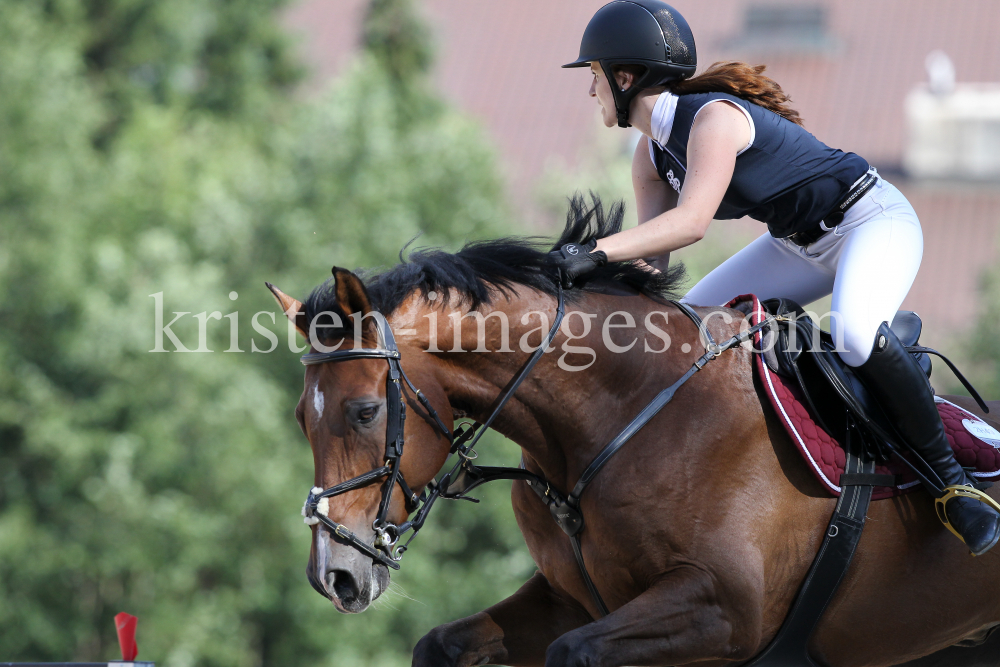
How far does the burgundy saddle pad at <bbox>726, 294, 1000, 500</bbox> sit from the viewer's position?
340 cm

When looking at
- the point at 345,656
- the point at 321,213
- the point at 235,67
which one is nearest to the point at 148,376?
the point at 321,213

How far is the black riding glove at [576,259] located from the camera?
3.35 metres

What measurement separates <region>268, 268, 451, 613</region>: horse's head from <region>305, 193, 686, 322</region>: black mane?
0.10 meters

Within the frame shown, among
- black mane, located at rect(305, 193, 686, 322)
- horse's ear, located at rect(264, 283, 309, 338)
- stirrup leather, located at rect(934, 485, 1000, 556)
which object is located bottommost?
stirrup leather, located at rect(934, 485, 1000, 556)

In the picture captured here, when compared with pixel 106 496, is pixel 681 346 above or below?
above

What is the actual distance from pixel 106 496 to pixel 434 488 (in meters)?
15.0

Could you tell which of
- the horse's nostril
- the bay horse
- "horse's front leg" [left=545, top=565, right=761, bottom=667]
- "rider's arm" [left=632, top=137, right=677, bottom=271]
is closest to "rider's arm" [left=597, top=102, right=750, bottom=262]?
the bay horse

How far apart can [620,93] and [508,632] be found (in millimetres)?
1916

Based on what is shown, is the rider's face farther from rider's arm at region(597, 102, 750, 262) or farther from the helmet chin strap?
rider's arm at region(597, 102, 750, 262)

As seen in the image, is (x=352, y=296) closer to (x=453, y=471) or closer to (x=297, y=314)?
(x=297, y=314)

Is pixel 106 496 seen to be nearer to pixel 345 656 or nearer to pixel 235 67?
pixel 345 656

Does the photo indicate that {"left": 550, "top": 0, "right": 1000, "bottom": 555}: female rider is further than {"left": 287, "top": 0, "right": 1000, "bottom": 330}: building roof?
No

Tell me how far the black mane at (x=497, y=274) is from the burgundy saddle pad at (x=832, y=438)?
1.42 ft

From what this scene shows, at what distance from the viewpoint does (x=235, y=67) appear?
29.2 meters
